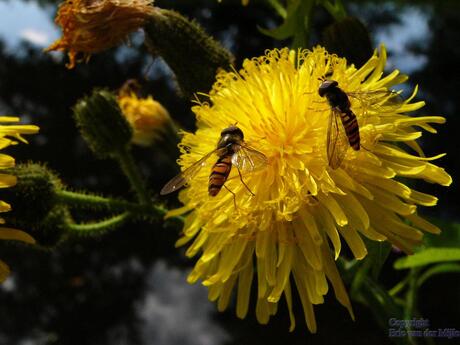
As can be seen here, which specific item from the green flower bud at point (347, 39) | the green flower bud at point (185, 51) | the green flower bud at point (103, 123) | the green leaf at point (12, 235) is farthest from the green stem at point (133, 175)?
the green flower bud at point (347, 39)

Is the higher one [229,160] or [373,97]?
[373,97]

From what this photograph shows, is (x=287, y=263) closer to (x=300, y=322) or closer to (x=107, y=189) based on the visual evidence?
(x=300, y=322)

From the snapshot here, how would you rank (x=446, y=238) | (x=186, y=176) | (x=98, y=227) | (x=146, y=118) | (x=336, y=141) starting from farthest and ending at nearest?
(x=146, y=118) < (x=98, y=227) < (x=446, y=238) < (x=186, y=176) < (x=336, y=141)

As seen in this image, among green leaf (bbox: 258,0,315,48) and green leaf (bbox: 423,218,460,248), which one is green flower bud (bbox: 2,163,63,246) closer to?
green leaf (bbox: 258,0,315,48)

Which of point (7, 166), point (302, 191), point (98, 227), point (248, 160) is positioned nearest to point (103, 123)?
point (98, 227)

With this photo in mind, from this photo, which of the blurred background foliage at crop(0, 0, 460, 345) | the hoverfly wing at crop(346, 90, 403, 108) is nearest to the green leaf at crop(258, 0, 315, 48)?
the hoverfly wing at crop(346, 90, 403, 108)

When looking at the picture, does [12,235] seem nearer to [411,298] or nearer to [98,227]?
[98,227]
